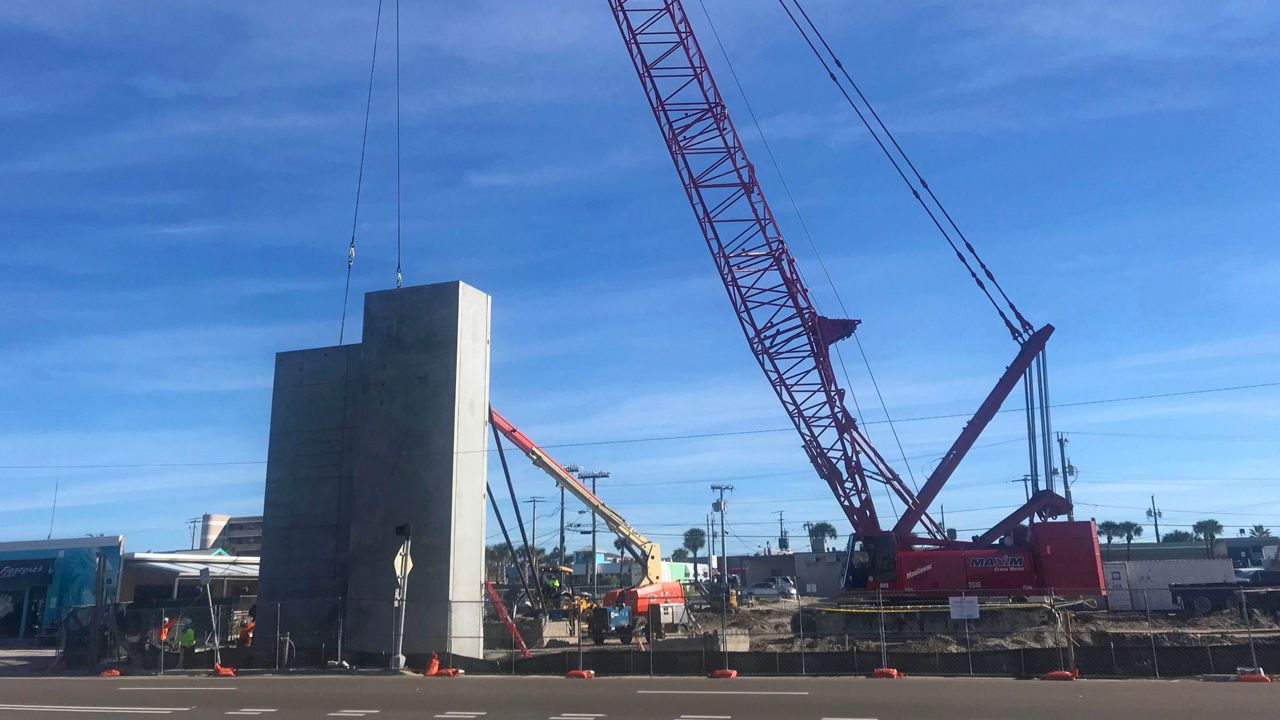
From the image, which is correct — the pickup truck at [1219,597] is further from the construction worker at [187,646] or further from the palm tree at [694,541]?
the palm tree at [694,541]

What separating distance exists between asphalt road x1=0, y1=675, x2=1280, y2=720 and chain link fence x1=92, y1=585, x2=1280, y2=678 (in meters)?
1.26

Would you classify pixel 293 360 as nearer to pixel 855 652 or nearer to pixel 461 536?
pixel 461 536

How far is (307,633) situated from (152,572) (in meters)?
27.1

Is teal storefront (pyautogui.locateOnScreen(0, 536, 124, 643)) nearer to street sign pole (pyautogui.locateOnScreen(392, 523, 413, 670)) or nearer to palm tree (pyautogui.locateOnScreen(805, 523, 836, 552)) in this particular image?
street sign pole (pyautogui.locateOnScreen(392, 523, 413, 670))

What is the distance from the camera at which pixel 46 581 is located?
4597cm

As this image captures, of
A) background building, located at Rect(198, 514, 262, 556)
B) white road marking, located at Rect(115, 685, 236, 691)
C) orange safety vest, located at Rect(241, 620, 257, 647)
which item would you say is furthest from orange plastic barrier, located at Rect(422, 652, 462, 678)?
background building, located at Rect(198, 514, 262, 556)

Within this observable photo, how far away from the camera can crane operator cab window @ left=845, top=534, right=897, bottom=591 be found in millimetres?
34594

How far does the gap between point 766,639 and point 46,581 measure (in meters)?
36.0

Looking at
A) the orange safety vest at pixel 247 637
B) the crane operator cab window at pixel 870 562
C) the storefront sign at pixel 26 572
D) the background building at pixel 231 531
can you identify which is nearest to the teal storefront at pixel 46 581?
the storefront sign at pixel 26 572

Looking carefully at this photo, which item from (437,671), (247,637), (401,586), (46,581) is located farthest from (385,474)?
(46,581)

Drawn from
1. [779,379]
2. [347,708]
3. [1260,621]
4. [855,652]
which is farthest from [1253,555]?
[347,708]

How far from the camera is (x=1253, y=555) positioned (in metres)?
78.8

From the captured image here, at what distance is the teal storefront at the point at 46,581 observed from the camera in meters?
45.3

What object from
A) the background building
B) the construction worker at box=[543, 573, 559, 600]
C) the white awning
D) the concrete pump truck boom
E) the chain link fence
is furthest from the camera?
the background building
